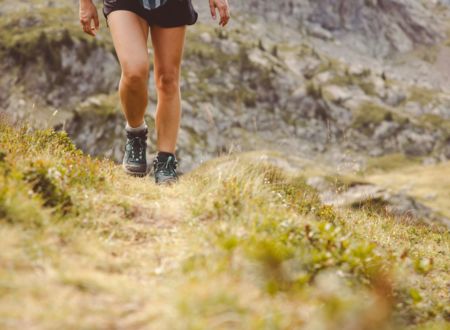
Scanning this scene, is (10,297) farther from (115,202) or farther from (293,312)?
(115,202)

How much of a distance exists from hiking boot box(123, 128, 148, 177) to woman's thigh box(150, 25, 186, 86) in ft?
3.19

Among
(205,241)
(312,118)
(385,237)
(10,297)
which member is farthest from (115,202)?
(312,118)

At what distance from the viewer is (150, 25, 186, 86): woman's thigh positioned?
6855 mm

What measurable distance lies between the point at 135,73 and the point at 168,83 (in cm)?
91

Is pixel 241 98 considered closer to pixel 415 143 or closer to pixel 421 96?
pixel 415 143

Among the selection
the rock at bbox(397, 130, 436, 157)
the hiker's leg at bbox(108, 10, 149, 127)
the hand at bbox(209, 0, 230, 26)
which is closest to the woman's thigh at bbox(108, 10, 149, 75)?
the hiker's leg at bbox(108, 10, 149, 127)

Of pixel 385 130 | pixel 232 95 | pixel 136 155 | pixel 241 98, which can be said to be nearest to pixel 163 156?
pixel 136 155

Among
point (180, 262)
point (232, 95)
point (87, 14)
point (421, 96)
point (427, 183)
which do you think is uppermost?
point (87, 14)

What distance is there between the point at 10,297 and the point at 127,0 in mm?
4923

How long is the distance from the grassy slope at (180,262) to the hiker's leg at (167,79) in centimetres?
148

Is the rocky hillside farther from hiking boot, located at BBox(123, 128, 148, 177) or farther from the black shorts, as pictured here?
the black shorts

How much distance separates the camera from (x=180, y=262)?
11.6 feet

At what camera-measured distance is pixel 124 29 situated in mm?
6297

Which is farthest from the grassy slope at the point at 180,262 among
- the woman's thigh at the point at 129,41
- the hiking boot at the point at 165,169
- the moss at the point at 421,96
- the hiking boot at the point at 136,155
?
the moss at the point at 421,96
